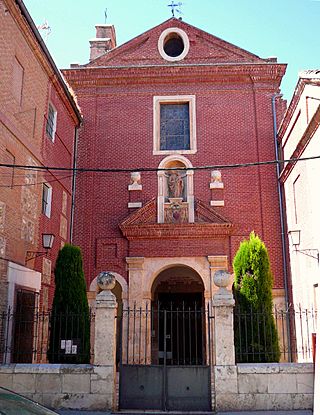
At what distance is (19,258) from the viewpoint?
12.0 m

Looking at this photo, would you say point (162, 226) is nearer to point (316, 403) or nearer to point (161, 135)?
point (161, 135)

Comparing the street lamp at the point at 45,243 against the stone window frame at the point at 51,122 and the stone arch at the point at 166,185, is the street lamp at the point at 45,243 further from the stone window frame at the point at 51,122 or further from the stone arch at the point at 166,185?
the stone arch at the point at 166,185

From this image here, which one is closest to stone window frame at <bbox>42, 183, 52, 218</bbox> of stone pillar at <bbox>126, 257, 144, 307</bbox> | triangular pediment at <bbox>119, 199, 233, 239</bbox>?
triangular pediment at <bbox>119, 199, 233, 239</bbox>

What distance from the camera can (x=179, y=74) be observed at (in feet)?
56.8

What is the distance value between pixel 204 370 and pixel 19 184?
628 cm

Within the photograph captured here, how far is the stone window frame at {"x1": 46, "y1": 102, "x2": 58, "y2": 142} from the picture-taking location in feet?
48.0

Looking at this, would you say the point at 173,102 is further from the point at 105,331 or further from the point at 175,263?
the point at 105,331

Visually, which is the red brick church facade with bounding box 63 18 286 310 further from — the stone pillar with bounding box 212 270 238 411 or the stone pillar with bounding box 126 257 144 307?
the stone pillar with bounding box 212 270 238 411

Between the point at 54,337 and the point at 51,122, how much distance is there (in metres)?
6.91

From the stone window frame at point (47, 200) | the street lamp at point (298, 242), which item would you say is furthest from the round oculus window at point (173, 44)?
the street lamp at point (298, 242)

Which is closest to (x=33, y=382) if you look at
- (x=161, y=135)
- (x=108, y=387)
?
(x=108, y=387)

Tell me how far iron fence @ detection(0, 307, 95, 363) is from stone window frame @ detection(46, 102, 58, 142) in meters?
5.54

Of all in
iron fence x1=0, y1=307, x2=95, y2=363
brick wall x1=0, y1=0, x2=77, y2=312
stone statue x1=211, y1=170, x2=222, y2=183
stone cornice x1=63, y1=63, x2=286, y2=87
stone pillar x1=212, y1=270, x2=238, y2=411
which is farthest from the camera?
stone cornice x1=63, y1=63, x2=286, y2=87

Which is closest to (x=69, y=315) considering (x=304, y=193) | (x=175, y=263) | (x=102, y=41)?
(x=175, y=263)
